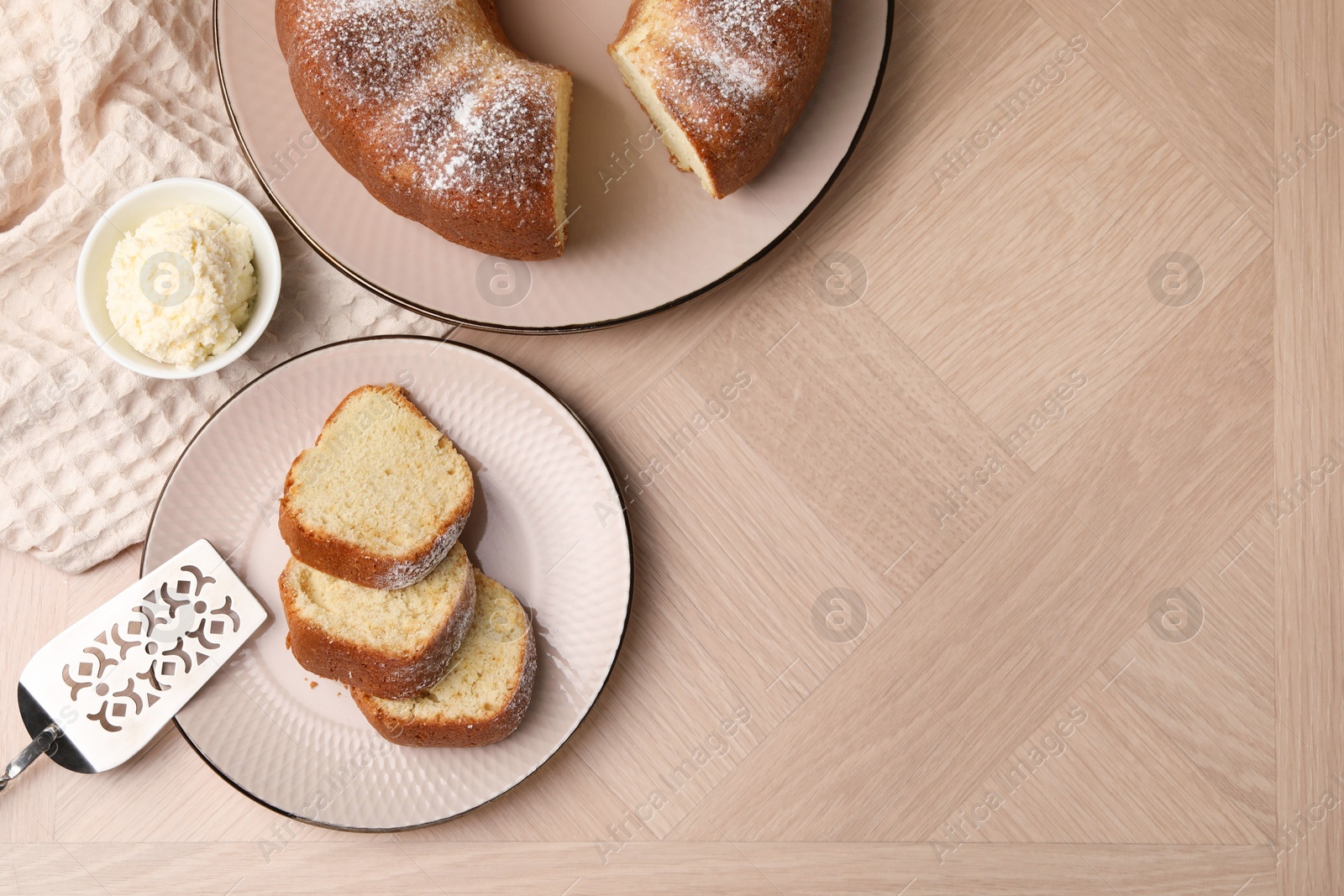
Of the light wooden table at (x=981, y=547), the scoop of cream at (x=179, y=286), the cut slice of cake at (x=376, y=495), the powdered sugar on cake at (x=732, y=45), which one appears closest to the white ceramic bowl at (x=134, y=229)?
the scoop of cream at (x=179, y=286)

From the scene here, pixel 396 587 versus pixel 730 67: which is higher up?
pixel 730 67

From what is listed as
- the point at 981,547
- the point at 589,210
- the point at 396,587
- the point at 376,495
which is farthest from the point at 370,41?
the point at 981,547

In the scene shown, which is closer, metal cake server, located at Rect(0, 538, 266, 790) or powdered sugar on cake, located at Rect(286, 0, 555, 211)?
powdered sugar on cake, located at Rect(286, 0, 555, 211)

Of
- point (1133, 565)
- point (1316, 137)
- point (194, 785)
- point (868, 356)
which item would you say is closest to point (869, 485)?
point (868, 356)

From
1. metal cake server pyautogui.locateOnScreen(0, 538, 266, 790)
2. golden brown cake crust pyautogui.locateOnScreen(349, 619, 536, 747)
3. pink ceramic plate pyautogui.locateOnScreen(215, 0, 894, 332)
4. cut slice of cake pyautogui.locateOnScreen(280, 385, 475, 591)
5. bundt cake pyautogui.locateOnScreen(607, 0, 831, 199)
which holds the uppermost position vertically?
bundt cake pyautogui.locateOnScreen(607, 0, 831, 199)

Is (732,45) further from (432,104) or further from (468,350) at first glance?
(468,350)

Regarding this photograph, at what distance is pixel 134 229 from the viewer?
3.47 ft

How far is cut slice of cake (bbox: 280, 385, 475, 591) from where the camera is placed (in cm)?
102

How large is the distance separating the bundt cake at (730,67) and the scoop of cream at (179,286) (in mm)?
541

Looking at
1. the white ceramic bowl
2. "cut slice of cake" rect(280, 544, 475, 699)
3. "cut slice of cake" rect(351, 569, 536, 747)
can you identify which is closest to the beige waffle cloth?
the white ceramic bowl

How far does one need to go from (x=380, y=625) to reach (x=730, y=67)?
0.76 meters

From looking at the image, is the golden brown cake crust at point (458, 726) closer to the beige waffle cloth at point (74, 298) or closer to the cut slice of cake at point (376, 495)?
the cut slice of cake at point (376, 495)

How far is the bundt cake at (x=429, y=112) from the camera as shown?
925 mm

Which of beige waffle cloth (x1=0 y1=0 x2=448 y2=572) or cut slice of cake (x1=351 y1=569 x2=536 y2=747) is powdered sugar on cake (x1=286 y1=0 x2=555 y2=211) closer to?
beige waffle cloth (x1=0 y1=0 x2=448 y2=572)
